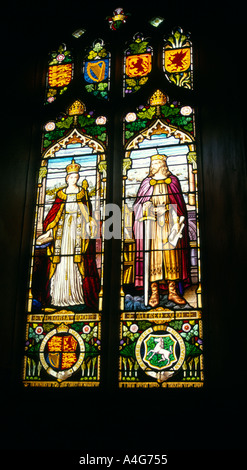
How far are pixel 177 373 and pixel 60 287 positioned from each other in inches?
51.7

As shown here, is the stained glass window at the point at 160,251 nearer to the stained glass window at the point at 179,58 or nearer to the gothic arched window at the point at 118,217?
the gothic arched window at the point at 118,217

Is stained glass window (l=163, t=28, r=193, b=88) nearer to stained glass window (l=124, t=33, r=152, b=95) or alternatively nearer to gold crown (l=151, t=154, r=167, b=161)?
stained glass window (l=124, t=33, r=152, b=95)

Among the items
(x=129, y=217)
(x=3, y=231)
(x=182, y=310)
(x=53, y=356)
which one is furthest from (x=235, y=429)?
(x=3, y=231)

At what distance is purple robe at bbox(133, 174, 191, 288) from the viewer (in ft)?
17.4

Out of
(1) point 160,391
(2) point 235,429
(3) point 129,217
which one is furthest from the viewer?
(3) point 129,217

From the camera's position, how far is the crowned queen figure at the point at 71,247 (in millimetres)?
5402

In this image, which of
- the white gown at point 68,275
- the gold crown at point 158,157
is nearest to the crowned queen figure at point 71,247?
the white gown at point 68,275

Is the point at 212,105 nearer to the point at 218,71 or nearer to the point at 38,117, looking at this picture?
the point at 218,71

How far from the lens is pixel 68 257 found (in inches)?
219

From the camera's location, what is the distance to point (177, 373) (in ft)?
16.1

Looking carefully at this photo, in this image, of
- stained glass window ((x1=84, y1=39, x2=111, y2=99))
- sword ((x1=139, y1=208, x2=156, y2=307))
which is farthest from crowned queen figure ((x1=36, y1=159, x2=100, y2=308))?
stained glass window ((x1=84, y1=39, x2=111, y2=99))

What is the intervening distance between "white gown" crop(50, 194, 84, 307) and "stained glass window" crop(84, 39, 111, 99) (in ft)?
4.40

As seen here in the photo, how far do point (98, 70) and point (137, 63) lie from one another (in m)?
0.42

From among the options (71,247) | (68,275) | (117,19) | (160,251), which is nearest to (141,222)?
(160,251)
